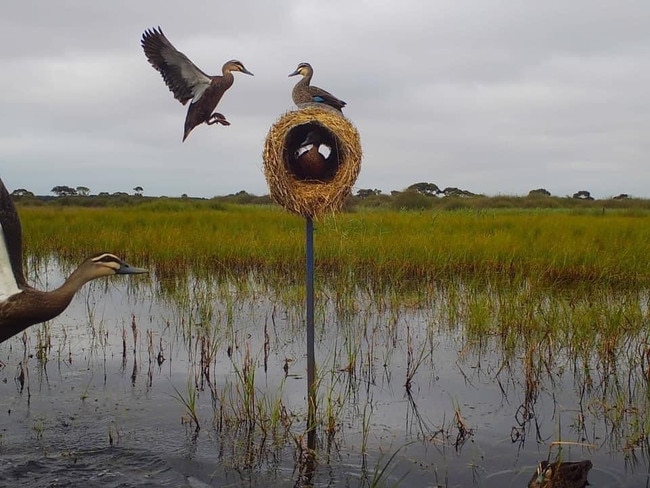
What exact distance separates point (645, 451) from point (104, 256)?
3771 millimetres

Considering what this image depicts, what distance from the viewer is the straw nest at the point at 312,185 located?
179 inches

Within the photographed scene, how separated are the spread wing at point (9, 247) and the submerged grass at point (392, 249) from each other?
→ 5.79 metres

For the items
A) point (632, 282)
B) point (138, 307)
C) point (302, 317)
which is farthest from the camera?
point (632, 282)

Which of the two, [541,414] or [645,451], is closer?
[645,451]

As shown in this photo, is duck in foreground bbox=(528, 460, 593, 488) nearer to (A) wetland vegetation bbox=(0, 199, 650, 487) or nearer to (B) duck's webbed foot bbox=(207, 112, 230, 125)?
(A) wetland vegetation bbox=(0, 199, 650, 487)

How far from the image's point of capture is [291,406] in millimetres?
5316

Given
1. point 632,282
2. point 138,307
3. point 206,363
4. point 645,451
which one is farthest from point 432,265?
point 645,451

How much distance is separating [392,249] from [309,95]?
644 centimetres

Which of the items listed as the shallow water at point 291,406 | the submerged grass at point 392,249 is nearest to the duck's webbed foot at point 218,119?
the shallow water at point 291,406

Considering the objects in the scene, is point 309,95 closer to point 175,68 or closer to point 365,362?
point 175,68

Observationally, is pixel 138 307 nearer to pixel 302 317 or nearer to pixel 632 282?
pixel 302 317

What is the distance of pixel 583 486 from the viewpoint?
3814mm

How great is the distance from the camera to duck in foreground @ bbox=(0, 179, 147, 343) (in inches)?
158

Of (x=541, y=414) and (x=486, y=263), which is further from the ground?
(x=486, y=263)
